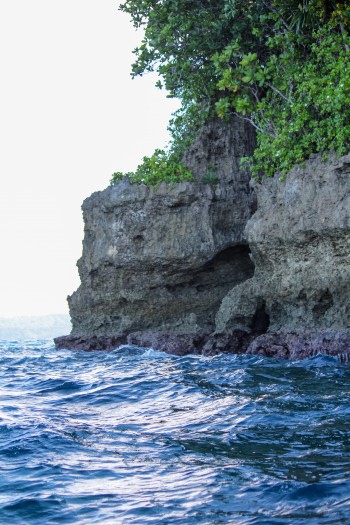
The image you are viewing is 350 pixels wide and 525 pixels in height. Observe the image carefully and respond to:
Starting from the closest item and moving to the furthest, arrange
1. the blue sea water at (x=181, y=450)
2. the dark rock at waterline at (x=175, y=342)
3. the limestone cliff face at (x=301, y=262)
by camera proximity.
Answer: the blue sea water at (x=181, y=450), the limestone cliff face at (x=301, y=262), the dark rock at waterline at (x=175, y=342)

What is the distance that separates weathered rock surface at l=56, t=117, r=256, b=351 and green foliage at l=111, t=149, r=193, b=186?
0.88ft

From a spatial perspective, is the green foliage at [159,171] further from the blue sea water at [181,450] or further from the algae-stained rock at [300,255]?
the blue sea water at [181,450]

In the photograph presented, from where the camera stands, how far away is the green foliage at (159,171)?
20359mm

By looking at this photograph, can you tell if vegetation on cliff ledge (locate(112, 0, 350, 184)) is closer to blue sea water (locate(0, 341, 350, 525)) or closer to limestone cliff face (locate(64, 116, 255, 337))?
limestone cliff face (locate(64, 116, 255, 337))

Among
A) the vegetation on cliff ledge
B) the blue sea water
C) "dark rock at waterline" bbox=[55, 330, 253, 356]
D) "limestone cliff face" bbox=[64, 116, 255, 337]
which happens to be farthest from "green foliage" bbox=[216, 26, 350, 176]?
the blue sea water

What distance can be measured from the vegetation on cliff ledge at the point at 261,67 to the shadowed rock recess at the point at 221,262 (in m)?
0.73

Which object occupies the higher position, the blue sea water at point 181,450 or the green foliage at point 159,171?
the green foliage at point 159,171

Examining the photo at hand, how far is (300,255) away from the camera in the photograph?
16.2 meters

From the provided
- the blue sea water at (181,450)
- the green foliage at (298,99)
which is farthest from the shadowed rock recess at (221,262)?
the blue sea water at (181,450)

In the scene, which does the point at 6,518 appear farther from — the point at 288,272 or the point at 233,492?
the point at 288,272

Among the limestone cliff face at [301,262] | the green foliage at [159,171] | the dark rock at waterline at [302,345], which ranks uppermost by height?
the green foliage at [159,171]

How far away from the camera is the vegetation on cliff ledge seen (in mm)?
15281

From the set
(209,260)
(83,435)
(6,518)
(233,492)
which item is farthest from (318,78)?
(6,518)

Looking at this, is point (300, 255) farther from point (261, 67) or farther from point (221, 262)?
point (261, 67)
